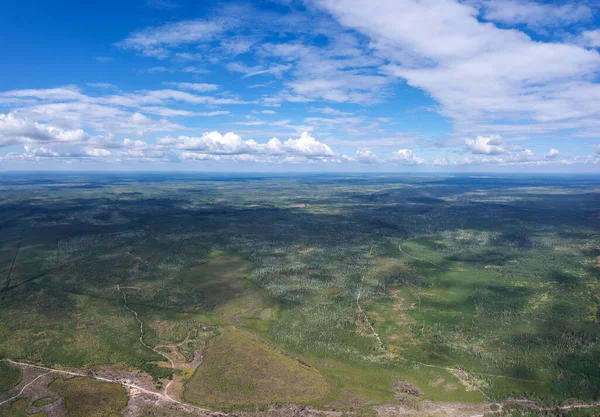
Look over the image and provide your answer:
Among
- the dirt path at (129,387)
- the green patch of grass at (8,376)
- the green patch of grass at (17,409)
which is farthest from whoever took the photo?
the green patch of grass at (8,376)

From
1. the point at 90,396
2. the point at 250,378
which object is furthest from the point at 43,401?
the point at 250,378

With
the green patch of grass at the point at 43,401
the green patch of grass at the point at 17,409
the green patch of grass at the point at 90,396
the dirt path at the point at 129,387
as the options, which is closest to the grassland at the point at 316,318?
the dirt path at the point at 129,387

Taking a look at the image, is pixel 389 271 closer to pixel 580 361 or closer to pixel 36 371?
pixel 580 361

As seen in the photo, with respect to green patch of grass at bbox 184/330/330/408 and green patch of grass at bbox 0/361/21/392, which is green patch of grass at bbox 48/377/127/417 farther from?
green patch of grass at bbox 184/330/330/408

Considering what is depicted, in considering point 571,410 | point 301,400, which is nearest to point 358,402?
point 301,400

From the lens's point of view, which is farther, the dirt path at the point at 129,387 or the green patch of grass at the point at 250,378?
the green patch of grass at the point at 250,378

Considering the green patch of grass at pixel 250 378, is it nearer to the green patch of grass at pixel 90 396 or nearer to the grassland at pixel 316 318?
the grassland at pixel 316 318
